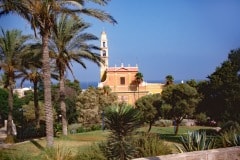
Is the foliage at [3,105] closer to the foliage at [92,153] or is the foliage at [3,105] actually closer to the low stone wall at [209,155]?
the foliage at [92,153]

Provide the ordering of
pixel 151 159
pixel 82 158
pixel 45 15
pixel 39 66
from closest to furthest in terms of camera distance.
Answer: pixel 151 159, pixel 82 158, pixel 45 15, pixel 39 66

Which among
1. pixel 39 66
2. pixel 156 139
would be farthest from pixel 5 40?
pixel 156 139

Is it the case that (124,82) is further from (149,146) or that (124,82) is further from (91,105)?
(149,146)

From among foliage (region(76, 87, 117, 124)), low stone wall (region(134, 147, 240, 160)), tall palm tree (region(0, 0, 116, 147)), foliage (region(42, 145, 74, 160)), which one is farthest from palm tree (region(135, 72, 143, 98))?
foliage (region(42, 145, 74, 160))

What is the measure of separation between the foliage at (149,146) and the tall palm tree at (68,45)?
15660 mm

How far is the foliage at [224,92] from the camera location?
28219 mm

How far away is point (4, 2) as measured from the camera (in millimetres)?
16125

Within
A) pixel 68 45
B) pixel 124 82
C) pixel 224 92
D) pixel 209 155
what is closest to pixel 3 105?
pixel 124 82

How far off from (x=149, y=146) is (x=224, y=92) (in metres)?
21.8

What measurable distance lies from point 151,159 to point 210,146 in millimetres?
3028

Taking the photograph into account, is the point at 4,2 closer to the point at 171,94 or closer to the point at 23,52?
the point at 23,52

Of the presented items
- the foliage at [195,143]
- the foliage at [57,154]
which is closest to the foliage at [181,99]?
the foliage at [195,143]

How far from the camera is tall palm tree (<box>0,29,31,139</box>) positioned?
2600 centimetres

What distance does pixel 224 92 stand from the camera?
96.8 feet
